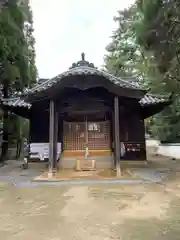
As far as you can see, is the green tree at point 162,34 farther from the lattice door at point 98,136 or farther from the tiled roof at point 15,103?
the tiled roof at point 15,103

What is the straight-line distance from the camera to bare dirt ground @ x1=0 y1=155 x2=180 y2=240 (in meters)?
3.39

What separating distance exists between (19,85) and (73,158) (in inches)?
240

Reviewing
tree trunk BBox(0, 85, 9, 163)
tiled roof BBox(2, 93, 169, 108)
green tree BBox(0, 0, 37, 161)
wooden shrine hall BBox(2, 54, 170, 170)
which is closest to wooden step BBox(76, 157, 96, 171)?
wooden shrine hall BBox(2, 54, 170, 170)

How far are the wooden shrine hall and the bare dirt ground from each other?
2.33 m

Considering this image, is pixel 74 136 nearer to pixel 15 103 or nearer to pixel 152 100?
pixel 15 103

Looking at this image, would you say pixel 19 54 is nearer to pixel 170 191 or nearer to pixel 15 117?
pixel 15 117

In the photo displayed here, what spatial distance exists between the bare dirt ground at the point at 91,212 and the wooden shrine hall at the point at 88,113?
7.65ft

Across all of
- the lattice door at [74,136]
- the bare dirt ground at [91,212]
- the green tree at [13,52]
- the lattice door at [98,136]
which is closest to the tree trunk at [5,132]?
the green tree at [13,52]

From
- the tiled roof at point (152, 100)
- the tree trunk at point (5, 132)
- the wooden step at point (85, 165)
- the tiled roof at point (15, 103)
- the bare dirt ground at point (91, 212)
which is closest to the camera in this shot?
the bare dirt ground at point (91, 212)

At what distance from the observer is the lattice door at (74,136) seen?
1066cm

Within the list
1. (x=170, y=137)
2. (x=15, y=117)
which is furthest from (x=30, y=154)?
(x=170, y=137)

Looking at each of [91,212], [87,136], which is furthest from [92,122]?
[91,212]

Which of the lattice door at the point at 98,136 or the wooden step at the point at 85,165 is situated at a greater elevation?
the lattice door at the point at 98,136

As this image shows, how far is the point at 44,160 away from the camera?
1134 cm
